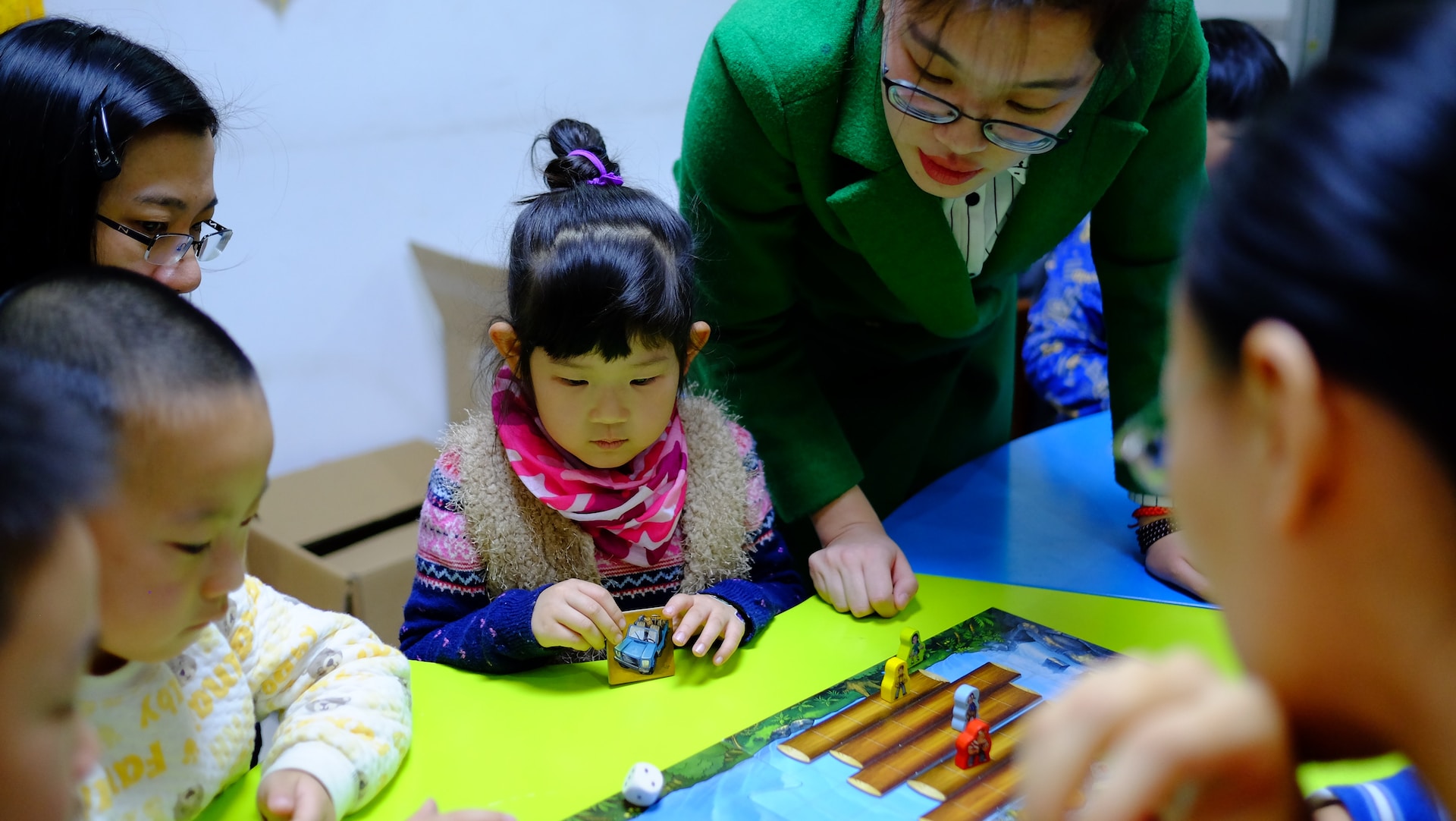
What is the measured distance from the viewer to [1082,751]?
1.48 ft

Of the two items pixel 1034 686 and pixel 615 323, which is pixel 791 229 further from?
pixel 1034 686

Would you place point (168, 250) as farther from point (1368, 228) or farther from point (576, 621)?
point (1368, 228)

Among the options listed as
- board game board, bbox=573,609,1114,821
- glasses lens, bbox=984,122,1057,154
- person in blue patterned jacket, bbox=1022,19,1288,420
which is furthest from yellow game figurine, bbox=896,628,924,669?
person in blue patterned jacket, bbox=1022,19,1288,420

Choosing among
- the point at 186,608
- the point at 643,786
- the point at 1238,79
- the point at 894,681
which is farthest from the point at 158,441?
the point at 1238,79

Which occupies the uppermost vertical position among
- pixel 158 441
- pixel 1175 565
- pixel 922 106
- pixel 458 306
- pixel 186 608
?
pixel 922 106

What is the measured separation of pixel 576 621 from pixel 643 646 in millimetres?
68

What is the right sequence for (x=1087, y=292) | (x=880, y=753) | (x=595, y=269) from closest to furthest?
(x=880, y=753) → (x=595, y=269) → (x=1087, y=292)

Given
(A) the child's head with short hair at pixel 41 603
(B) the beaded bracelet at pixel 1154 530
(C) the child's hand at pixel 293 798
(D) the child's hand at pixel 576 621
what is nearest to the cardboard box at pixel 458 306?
(D) the child's hand at pixel 576 621

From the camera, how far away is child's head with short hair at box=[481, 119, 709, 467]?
112cm

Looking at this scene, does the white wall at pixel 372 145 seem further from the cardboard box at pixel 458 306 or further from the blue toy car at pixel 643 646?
the blue toy car at pixel 643 646

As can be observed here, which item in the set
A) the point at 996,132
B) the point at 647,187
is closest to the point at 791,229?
the point at 647,187

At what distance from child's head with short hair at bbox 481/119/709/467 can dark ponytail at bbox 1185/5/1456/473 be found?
0.74m

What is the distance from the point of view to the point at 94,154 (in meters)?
1.05

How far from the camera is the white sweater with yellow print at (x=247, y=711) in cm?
76
